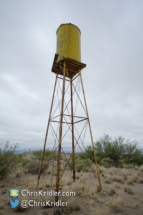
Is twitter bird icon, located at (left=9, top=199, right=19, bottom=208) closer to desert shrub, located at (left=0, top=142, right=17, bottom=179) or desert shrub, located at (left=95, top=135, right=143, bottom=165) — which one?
desert shrub, located at (left=0, top=142, right=17, bottom=179)

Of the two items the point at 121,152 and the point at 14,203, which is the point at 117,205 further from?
the point at 121,152

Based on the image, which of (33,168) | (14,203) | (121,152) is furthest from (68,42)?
(121,152)

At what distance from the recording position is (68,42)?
22.6 ft

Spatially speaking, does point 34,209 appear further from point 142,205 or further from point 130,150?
point 130,150

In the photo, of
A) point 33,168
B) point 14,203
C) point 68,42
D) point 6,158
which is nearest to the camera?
point 14,203

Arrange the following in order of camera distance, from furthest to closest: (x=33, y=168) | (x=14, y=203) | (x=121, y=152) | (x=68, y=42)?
(x=121, y=152) < (x=33, y=168) < (x=68, y=42) < (x=14, y=203)

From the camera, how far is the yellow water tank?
6784mm

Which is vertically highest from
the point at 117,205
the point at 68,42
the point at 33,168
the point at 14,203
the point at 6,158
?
the point at 68,42

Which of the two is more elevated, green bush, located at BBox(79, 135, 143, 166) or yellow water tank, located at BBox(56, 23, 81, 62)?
yellow water tank, located at BBox(56, 23, 81, 62)

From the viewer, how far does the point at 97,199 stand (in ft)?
17.6

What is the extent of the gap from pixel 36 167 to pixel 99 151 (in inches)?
343

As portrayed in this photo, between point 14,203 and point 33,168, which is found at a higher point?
point 33,168

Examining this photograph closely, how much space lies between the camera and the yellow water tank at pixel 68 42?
6784mm

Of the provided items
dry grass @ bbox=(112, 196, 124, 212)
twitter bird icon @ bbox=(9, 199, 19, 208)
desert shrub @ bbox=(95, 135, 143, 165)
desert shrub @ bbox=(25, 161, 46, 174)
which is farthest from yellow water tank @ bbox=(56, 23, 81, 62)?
desert shrub @ bbox=(95, 135, 143, 165)
